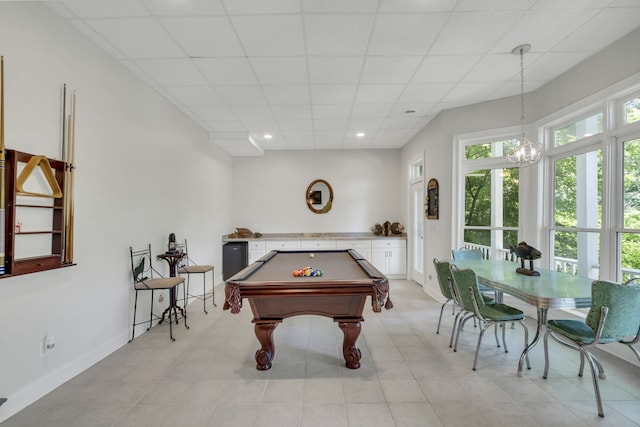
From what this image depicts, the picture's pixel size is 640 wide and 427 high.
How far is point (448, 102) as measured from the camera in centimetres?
413

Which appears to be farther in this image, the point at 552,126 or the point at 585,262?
the point at 552,126

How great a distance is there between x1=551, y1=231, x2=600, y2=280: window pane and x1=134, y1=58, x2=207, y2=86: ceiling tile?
15.1 ft

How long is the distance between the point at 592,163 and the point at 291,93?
3473 millimetres

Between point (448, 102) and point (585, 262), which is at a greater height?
point (448, 102)

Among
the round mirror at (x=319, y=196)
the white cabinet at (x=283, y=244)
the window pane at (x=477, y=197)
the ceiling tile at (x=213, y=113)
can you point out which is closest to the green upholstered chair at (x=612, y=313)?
the window pane at (x=477, y=197)

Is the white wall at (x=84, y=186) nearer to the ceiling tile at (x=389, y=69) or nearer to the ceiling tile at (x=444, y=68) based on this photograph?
the ceiling tile at (x=389, y=69)

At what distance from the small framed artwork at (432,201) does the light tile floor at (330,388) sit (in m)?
2.07

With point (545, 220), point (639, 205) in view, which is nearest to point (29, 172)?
point (639, 205)

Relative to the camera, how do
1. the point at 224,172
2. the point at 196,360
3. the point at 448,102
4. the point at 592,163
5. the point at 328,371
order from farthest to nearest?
the point at 224,172
the point at 448,102
the point at 592,163
the point at 196,360
the point at 328,371

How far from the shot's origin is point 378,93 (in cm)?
377

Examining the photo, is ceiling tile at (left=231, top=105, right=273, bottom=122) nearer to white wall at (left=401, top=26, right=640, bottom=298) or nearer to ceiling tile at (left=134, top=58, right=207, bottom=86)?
ceiling tile at (left=134, top=58, right=207, bottom=86)

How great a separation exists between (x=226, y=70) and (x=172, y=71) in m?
0.58

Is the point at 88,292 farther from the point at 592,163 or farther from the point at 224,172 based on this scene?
the point at 592,163

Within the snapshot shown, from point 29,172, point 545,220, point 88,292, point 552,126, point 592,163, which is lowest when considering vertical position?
point 88,292
